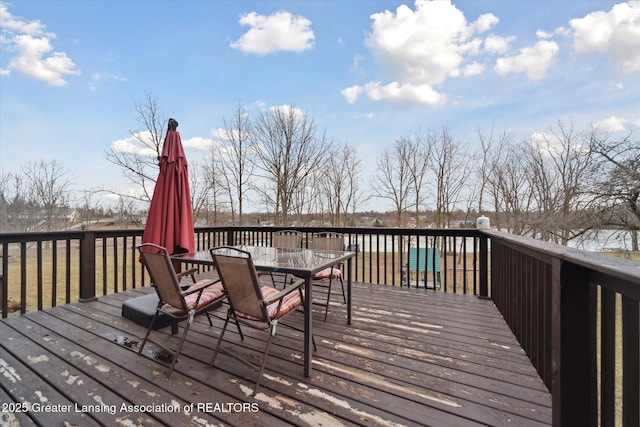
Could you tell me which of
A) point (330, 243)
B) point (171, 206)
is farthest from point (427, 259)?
point (171, 206)

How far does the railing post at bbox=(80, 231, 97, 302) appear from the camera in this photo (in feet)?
12.5

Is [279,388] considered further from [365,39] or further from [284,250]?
[365,39]

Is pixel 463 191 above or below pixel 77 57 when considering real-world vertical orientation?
below

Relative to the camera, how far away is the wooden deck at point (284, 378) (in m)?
1.67

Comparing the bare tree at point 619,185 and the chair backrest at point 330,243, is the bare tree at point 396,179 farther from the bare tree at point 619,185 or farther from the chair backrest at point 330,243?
the chair backrest at point 330,243

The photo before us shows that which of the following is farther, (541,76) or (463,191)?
(463,191)

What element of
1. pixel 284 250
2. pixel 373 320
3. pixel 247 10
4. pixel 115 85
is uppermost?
pixel 247 10

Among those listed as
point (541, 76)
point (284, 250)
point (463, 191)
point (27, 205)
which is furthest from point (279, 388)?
point (27, 205)

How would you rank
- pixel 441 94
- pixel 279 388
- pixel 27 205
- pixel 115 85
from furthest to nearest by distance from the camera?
pixel 27 205, pixel 441 94, pixel 115 85, pixel 279 388

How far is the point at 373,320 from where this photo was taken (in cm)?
319

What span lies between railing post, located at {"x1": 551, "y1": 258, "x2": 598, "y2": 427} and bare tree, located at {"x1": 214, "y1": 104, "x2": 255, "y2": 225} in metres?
10.8

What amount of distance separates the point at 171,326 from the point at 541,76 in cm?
1088

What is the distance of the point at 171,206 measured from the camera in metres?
3.20


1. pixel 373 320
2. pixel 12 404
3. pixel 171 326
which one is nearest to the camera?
pixel 12 404
